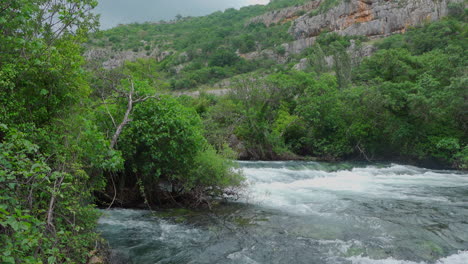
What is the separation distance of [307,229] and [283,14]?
431 ft

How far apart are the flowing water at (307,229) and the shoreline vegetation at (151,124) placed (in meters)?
1.04

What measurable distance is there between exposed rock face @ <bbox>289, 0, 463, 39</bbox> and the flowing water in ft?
244

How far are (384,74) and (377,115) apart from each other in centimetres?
524

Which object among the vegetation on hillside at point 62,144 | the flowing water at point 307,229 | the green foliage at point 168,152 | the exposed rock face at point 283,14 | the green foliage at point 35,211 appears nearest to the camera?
the green foliage at point 35,211

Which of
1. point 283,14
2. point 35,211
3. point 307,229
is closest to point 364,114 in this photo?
point 307,229

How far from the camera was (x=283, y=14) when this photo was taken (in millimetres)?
129750

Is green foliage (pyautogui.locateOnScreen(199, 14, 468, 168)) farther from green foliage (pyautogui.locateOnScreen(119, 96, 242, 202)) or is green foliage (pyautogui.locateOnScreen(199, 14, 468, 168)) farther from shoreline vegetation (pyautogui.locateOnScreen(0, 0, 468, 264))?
green foliage (pyautogui.locateOnScreen(119, 96, 242, 202))

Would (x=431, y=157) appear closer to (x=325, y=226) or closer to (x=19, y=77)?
(x=325, y=226)

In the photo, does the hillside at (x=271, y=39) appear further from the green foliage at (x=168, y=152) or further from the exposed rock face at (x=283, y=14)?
the green foliage at (x=168, y=152)

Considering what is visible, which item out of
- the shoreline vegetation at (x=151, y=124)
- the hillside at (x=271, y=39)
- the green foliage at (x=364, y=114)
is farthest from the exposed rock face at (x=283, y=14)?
the green foliage at (x=364, y=114)

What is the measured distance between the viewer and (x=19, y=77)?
6297mm

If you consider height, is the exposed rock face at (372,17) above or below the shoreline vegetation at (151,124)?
above

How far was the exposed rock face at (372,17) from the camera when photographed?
7462cm

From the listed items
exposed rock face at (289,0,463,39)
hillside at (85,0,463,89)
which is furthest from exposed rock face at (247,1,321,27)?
exposed rock face at (289,0,463,39)
